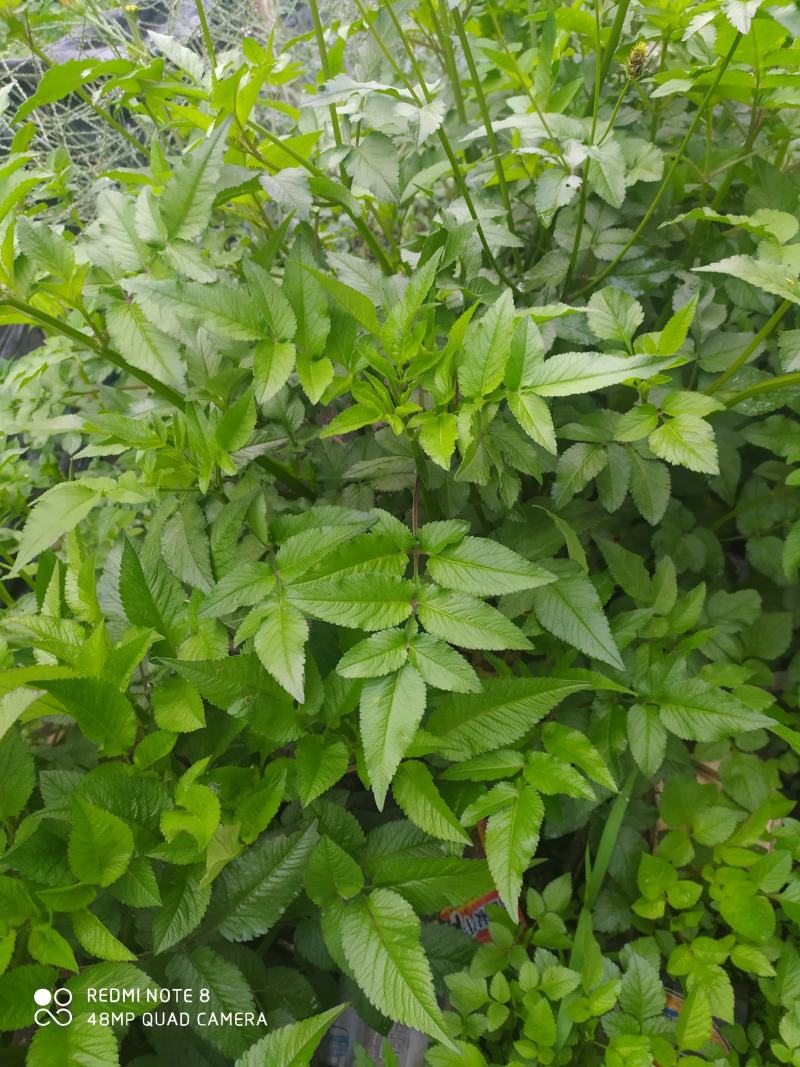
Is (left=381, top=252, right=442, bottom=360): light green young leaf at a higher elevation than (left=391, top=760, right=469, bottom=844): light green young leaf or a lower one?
higher

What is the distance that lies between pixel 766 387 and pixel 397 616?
1.83 feet

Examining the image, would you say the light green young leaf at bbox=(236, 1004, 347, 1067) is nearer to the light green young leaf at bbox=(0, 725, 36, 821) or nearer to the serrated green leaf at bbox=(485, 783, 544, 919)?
the serrated green leaf at bbox=(485, 783, 544, 919)

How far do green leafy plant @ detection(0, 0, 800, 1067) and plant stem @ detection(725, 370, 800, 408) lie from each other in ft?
0.08

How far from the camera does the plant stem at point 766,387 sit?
0.87m

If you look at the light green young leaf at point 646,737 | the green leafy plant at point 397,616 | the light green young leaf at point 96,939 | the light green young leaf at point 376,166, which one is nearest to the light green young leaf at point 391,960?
the green leafy plant at point 397,616

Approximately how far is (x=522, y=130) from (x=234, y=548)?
2.31ft

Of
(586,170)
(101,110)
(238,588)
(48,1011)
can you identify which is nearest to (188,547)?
(238,588)

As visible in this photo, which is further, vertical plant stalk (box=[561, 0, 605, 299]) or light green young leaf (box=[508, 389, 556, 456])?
vertical plant stalk (box=[561, 0, 605, 299])

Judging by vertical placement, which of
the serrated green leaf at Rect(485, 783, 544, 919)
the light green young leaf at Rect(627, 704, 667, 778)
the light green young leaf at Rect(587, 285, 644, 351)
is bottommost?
the light green young leaf at Rect(627, 704, 667, 778)

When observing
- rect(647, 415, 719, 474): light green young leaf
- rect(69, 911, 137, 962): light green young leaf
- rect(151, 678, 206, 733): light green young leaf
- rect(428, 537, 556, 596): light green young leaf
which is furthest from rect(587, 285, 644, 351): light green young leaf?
rect(69, 911, 137, 962): light green young leaf

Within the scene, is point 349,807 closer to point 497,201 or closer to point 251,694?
point 251,694

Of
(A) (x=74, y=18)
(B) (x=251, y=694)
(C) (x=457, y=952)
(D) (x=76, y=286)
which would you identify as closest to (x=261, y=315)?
(D) (x=76, y=286)

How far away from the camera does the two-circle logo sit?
0.71 metres

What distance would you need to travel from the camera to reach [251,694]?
0.83 metres
